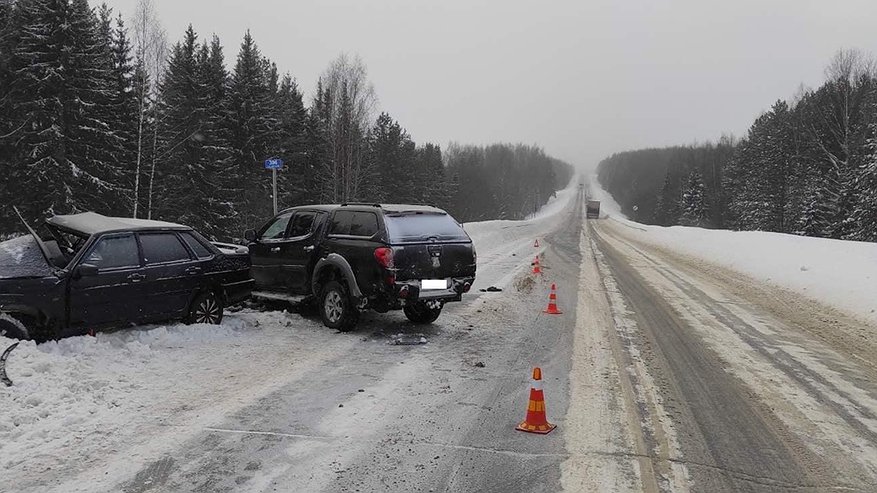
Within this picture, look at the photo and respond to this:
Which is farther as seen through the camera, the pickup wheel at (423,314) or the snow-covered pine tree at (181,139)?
the snow-covered pine tree at (181,139)

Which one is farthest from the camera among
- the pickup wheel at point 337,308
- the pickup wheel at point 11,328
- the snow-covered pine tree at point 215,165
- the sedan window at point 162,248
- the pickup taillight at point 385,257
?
the snow-covered pine tree at point 215,165

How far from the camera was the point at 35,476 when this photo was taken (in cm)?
373

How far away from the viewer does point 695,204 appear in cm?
8431

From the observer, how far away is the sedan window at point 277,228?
30.9 feet

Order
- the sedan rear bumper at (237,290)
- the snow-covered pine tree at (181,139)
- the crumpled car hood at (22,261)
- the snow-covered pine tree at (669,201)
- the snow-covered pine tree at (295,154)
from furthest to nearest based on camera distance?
the snow-covered pine tree at (669,201)
the snow-covered pine tree at (295,154)
the snow-covered pine tree at (181,139)
the sedan rear bumper at (237,290)
the crumpled car hood at (22,261)

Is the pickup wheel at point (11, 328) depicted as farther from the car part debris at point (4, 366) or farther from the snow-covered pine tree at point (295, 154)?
the snow-covered pine tree at point (295, 154)

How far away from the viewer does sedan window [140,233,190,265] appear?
736cm

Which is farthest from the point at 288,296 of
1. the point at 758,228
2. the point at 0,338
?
the point at 758,228

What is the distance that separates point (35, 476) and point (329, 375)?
288 cm

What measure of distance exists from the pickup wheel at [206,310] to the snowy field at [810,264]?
11312 mm

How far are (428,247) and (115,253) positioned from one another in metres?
4.07

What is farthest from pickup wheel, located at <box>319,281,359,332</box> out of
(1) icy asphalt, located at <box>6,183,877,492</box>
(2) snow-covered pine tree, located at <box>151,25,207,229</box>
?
(2) snow-covered pine tree, located at <box>151,25,207,229</box>

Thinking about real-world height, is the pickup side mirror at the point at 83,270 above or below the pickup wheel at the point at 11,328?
above

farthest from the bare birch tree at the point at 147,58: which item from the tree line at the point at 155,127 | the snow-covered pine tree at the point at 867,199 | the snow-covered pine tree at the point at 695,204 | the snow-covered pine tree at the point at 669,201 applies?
the snow-covered pine tree at the point at 669,201
